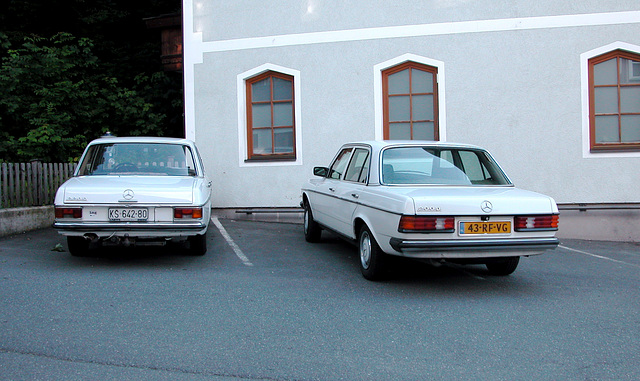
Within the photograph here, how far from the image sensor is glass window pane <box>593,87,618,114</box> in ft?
36.9

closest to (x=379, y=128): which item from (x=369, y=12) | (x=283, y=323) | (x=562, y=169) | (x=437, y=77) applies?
(x=437, y=77)

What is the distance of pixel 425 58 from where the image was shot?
38.3 feet

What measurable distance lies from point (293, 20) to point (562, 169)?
6139mm

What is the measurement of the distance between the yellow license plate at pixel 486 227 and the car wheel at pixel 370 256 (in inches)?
38.0

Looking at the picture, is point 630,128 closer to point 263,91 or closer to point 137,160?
point 263,91

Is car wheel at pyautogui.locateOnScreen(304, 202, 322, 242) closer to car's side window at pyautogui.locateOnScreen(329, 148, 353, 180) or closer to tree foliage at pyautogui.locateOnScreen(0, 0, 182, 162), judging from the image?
car's side window at pyautogui.locateOnScreen(329, 148, 353, 180)

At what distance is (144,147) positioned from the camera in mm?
8039

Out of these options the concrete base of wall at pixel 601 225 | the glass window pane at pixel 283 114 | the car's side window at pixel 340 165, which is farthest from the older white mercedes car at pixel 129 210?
the concrete base of wall at pixel 601 225

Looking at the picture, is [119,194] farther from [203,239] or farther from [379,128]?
[379,128]

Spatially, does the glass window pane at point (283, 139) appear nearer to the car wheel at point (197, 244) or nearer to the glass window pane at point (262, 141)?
the glass window pane at point (262, 141)

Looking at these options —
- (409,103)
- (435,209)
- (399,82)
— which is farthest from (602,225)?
(435,209)

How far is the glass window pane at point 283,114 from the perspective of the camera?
12.4 m

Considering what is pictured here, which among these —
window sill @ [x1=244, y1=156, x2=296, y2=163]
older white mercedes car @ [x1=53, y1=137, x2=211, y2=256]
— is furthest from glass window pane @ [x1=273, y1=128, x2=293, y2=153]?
older white mercedes car @ [x1=53, y1=137, x2=211, y2=256]

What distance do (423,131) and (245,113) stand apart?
12.4ft
